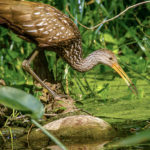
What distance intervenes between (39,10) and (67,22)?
1.20 ft

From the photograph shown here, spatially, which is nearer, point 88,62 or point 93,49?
point 88,62

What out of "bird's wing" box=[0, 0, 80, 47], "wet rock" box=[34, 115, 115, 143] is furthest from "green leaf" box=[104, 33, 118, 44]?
"wet rock" box=[34, 115, 115, 143]

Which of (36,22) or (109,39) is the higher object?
(36,22)

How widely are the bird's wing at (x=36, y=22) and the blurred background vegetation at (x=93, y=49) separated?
538mm

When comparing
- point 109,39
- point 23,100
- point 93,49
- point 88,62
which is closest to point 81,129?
point 23,100

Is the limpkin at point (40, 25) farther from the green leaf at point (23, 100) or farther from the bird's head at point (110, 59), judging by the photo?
the green leaf at point (23, 100)

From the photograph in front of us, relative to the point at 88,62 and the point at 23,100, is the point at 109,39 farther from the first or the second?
the point at 23,100

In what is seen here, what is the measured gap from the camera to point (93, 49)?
19.9ft

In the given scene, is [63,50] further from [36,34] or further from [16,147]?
[16,147]

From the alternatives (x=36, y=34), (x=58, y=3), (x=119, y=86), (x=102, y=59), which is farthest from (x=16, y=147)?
(x=58, y=3)

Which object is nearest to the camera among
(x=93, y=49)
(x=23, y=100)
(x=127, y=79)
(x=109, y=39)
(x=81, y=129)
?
(x=23, y=100)

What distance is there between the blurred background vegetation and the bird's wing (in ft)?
1.76

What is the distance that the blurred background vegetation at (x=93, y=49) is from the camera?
18.3 feet

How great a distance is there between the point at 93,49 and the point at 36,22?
1263mm
